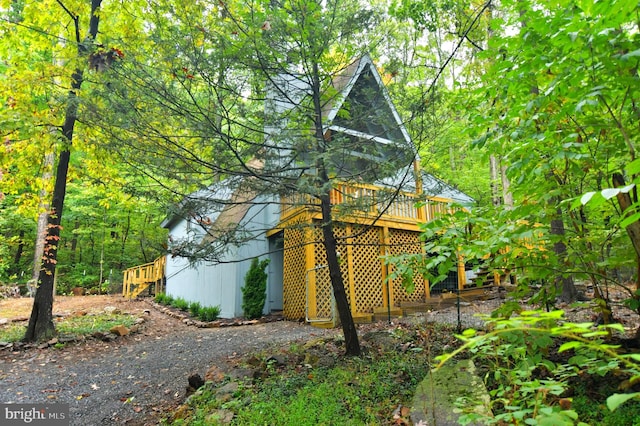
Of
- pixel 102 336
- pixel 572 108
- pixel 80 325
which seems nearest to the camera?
pixel 572 108

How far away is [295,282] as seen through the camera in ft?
30.9

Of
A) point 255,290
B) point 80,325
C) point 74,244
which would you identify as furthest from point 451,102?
point 74,244

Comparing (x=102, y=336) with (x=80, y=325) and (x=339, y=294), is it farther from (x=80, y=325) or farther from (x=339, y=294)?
(x=339, y=294)

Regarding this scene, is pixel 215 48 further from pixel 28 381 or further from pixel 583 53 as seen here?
pixel 28 381

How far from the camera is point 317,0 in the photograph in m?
4.56

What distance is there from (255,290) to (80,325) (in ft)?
12.8

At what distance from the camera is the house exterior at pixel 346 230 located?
4973 millimetres

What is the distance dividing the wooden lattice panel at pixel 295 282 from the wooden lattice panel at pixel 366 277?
1.26 meters

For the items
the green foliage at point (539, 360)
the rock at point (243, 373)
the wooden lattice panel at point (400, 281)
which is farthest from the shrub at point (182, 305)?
the green foliage at point (539, 360)

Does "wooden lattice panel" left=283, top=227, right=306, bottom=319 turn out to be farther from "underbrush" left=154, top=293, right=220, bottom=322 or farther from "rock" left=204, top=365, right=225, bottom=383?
"rock" left=204, top=365, right=225, bottom=383

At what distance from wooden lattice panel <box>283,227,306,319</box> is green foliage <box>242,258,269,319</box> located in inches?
23.2

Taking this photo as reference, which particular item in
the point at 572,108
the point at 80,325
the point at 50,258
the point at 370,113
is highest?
the point at 370,113

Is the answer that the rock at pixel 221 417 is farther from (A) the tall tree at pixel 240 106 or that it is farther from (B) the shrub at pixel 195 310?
(B) the shrub at pixel 195 310

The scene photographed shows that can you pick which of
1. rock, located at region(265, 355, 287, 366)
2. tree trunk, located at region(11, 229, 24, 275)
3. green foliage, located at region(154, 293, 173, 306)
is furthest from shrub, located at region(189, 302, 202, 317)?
tree trunk, located at region(11, 229, 24, 275)
